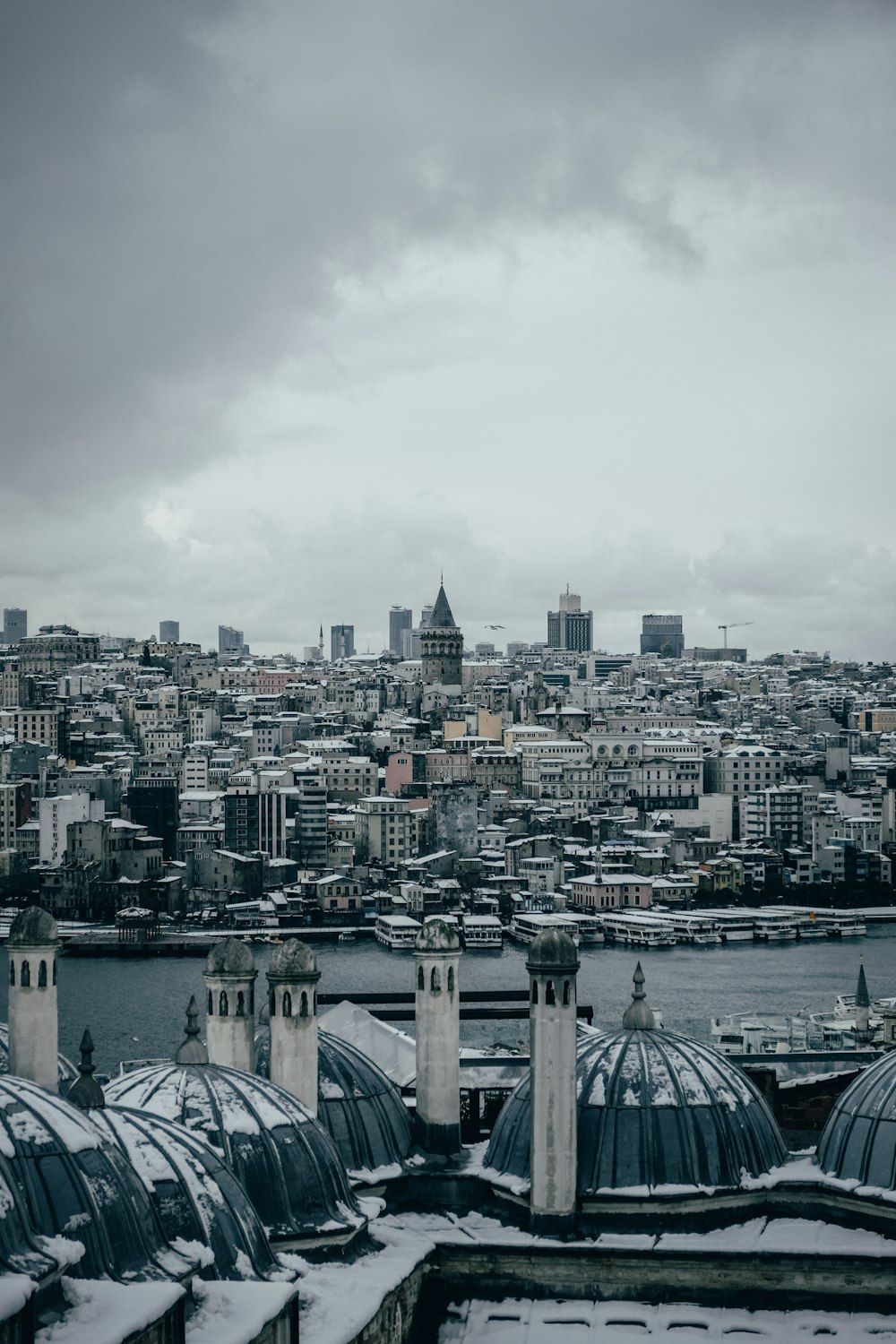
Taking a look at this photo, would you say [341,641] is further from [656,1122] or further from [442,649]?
[656,1122]

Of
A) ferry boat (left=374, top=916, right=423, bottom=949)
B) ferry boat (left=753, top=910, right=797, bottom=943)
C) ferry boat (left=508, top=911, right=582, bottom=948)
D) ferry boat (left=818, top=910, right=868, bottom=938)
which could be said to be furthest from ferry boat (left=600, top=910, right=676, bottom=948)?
ferry boat (left=374, top=916, right=423, bottom=949)

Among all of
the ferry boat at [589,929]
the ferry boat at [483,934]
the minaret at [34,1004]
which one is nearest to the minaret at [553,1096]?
the minaret at [34,1004]

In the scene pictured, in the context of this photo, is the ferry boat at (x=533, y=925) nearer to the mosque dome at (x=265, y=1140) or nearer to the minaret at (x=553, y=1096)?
the minaret at (x=553, y=1096)

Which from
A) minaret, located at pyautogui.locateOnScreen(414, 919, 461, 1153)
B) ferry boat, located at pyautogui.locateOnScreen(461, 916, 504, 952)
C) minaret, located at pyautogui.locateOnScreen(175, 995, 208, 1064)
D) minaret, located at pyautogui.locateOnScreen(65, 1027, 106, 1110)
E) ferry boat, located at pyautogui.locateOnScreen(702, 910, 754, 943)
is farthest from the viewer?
ferry boat, located at pyautogui.locateOnScreen(702, 910, 754, 943)

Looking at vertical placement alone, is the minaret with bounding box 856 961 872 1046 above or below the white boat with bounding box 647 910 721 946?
above

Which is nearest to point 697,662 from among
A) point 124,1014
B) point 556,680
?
point 556,680

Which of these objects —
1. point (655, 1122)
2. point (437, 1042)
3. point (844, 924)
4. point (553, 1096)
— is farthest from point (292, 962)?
point (844, 924)

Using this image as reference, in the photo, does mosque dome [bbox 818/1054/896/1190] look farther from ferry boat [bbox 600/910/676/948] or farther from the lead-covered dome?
ferry boat [bbox 600/910/676/948]
